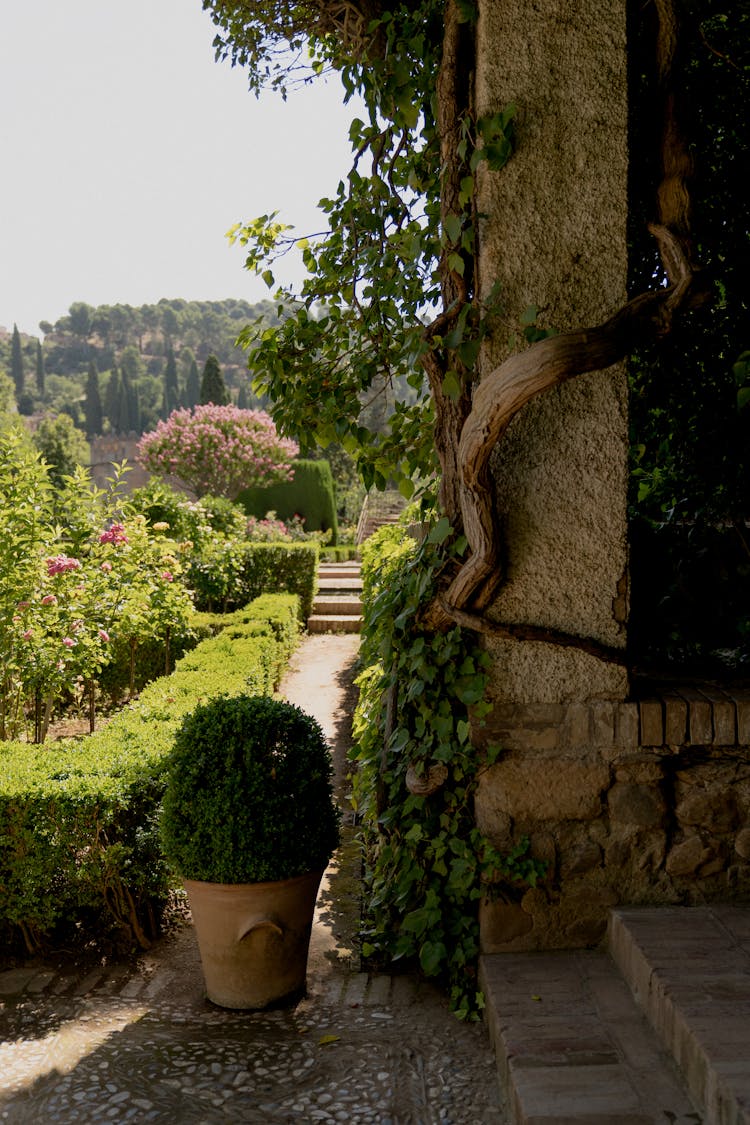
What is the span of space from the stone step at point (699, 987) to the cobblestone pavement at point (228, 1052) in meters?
0.45

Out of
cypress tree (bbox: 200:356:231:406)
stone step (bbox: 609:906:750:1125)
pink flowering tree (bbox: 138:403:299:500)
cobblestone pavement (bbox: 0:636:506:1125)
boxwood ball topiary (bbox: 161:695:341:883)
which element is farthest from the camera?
cypress tree (bbox: 200:356:231:406)

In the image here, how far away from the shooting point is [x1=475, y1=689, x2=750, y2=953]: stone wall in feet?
8.80

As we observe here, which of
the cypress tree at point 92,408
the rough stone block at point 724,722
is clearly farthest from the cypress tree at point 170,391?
the rough stone block at point 724,722

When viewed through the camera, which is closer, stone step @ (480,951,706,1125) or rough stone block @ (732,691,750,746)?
stone step @ (480,951,706,1125)

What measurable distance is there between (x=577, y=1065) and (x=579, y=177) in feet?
7.62

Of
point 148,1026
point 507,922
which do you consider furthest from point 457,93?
point 148,1026

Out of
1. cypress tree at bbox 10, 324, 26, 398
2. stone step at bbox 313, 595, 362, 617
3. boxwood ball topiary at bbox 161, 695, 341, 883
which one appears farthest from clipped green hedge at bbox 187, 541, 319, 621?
cypress tree at bbox 10, 324, 26, 398

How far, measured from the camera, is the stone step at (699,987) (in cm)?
181

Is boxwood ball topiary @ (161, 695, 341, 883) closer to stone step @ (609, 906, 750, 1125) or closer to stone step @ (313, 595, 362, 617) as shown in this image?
stone step @ (609, 906, 750, 1125)

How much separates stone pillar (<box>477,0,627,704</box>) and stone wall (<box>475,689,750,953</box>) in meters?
0.12

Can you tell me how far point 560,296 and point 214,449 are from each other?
1763cm

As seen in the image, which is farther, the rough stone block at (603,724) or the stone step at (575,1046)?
the rough stone block at (603,724)

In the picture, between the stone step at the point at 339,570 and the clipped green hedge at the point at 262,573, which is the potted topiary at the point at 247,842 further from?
the stone step at the point at 339,570

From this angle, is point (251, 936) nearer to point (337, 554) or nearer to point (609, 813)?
point (609, 813)
